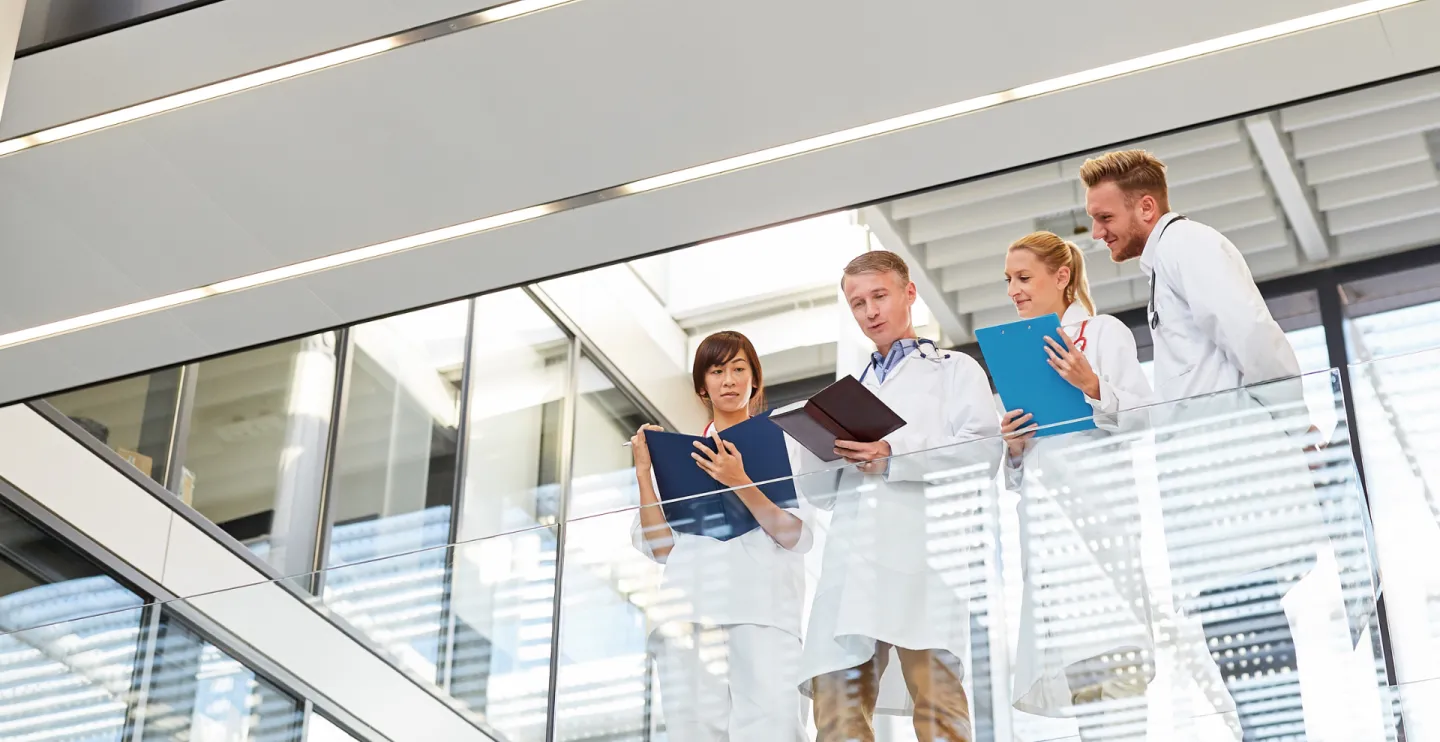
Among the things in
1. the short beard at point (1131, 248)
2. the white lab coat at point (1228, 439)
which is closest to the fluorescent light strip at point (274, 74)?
the short beard at point (1131, 248)

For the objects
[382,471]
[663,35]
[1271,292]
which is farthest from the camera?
[1271,292]

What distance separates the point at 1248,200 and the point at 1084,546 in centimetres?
592

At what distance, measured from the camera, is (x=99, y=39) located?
4730 millimetres

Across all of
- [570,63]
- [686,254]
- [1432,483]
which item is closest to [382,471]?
[686,254]

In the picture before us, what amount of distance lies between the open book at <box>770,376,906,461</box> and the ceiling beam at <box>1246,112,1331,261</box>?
4.91 metres

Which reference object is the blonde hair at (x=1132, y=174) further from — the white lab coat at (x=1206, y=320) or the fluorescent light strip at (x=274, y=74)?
the fluorescent light strip at (x=274, y=74)

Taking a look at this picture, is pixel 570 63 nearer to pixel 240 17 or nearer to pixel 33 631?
pixel 240 17

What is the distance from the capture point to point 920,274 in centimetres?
984

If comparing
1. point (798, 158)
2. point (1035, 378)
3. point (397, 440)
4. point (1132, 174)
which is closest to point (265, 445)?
point (397, 440)

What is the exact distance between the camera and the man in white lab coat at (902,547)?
3828 mm

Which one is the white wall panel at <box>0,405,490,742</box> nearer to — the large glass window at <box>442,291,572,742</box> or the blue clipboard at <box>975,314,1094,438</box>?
the large glass window at <box>442,291,572,742</box>

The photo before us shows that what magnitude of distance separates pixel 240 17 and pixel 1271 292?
7.37 m

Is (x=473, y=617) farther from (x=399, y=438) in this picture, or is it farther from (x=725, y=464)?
(x=399, y=438)

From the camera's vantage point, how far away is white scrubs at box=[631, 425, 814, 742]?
3977 mm
